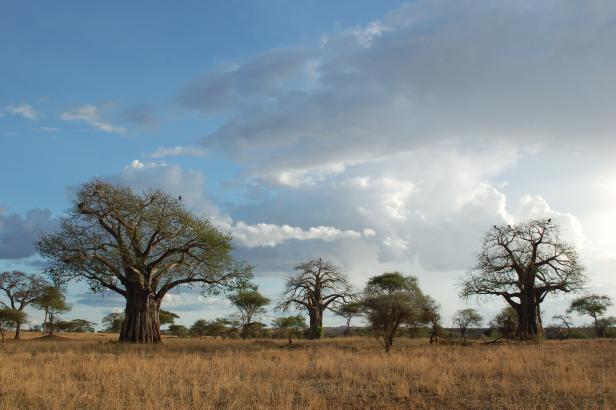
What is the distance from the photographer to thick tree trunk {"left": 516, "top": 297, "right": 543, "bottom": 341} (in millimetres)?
37562

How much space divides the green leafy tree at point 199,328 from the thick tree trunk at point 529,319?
5164 centimetres

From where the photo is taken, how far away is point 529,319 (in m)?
37.8

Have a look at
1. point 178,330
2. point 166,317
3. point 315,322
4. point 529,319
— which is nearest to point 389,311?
point 529,319

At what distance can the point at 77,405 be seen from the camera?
32.3 ft

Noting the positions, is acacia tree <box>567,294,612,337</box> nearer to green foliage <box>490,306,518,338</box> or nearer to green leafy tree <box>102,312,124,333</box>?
green foliage <box>490,306,518,338</box>

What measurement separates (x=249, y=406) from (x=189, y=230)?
2383 cm

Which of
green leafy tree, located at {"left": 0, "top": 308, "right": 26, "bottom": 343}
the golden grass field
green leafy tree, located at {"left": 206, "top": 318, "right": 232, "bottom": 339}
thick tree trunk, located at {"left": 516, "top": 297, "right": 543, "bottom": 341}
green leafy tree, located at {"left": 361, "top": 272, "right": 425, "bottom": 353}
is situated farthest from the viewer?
green leafy tree, located at {"left": 206, "top": 318, "right": 232, "bottom": 339}

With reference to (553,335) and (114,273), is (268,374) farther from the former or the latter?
(553,335)

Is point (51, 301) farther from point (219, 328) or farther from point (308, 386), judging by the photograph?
point (308, 386)

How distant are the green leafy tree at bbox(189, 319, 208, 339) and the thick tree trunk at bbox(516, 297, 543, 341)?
169 ft

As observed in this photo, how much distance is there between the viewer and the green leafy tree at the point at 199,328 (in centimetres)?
7774

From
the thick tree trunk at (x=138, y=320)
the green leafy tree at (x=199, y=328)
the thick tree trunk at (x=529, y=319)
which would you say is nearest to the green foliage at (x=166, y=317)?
the green leafy tree at (x=199, y=328)

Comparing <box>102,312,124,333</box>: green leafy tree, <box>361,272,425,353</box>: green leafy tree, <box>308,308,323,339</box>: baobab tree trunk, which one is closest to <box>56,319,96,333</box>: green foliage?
<box>102,312,124,333</box>: green leafy tree

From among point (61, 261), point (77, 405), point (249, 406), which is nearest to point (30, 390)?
point (77, 405)
